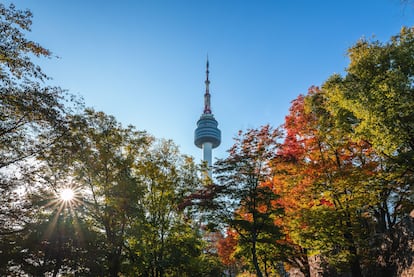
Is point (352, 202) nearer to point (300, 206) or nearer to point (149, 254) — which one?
point (300, 206)

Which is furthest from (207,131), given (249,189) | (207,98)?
(249,189)

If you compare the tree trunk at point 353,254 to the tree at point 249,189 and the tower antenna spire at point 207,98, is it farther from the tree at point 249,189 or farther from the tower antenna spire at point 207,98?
the tower antenna spire at point 207,98

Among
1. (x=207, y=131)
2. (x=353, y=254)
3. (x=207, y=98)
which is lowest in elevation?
(x=353, y=254)

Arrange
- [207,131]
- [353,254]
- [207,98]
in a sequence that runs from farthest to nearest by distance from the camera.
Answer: [207,98]
[207,131]
[353,254]

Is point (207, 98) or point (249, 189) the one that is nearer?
point (249, 189)

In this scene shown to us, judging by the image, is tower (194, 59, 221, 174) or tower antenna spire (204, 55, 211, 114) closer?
tower (194, 59, 221, 174)

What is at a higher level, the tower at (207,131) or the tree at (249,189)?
the tower at (207,131)

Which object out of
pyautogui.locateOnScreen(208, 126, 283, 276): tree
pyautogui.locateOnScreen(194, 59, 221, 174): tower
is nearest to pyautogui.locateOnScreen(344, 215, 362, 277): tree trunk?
pyautogui.locateOnScreen(208, 126, 283, 276): tree

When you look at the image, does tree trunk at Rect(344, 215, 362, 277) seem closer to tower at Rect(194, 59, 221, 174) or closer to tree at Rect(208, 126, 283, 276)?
tree at Rect(208, 126, 283, 276)

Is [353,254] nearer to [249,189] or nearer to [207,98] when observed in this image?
[249,189]

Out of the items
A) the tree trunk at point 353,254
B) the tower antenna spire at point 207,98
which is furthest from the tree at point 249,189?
the tower antenna spire at point 207,98

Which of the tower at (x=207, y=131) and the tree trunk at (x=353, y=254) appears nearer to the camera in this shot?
the tree trunk at (x=353, y=254)

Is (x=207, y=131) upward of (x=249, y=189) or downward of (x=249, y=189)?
upward

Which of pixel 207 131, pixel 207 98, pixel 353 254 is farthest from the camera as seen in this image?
pixel 207 98
